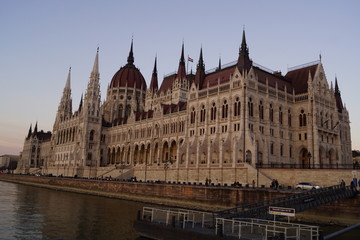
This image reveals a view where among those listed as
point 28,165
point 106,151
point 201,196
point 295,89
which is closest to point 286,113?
point 295,89

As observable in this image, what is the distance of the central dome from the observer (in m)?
142

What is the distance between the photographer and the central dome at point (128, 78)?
142 metres

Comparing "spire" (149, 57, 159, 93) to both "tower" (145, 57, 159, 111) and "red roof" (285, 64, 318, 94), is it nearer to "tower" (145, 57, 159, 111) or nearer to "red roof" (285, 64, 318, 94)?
"tower" (145, 57, 159, 111)

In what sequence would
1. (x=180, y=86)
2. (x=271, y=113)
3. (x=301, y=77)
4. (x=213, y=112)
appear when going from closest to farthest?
(x=271, y=113) → (x=213, y=112) → (x=301, y=77) → (x=180, y=86)

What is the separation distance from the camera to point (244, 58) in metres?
73.2

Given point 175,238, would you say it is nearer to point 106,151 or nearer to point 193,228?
point 193,228

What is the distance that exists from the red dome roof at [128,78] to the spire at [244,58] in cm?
7329

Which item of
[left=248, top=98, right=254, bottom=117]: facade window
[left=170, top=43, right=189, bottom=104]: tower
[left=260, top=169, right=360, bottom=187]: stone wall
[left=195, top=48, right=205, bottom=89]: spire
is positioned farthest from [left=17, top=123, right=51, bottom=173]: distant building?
[left=260, top=169, right=360, bottom=187]: stone wall

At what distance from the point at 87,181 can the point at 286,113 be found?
48846 mm

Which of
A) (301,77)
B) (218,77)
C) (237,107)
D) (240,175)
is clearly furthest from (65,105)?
(240,175)

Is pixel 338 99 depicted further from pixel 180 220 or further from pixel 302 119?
pixel 180 220

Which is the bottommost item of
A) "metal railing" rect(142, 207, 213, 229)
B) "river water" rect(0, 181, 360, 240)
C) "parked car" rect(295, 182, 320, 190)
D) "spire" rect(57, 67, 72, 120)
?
"river water" rect(0, 181, 360, 240)

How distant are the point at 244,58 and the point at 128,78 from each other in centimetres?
7941

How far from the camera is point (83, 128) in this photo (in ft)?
376
